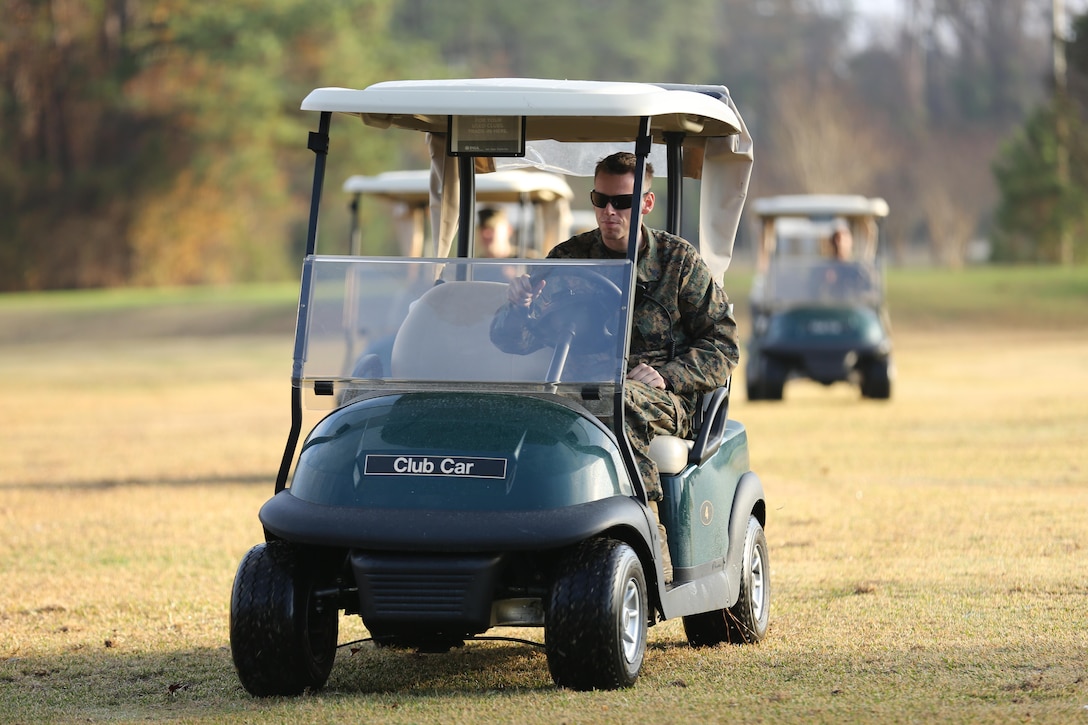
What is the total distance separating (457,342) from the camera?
15.6 feet

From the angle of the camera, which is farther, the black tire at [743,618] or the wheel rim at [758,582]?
the wheel rim at [758,582]

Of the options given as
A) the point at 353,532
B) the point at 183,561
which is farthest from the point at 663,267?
the point at 183,561

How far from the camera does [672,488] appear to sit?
15.5ft

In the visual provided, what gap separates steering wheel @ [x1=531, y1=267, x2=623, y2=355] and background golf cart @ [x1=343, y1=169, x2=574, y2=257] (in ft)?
22.1

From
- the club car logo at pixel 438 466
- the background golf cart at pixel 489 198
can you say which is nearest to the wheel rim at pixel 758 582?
the club car logo at pixel 438 466

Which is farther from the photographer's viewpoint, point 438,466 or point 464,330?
point 464,330

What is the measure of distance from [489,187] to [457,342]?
300 inches

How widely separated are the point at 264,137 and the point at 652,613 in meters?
39.0

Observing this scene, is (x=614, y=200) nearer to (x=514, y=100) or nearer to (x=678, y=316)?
(x=678, y=316)

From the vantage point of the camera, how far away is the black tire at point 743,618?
16.7ft

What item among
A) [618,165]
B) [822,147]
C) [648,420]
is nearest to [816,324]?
[618,165]

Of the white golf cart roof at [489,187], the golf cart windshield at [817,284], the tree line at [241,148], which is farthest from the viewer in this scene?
the tree line at [241,148]

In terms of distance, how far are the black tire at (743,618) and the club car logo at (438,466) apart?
3.59ft

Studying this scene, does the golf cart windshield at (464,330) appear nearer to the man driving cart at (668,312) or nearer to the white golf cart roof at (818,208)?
the man driving cart at (668,312)
